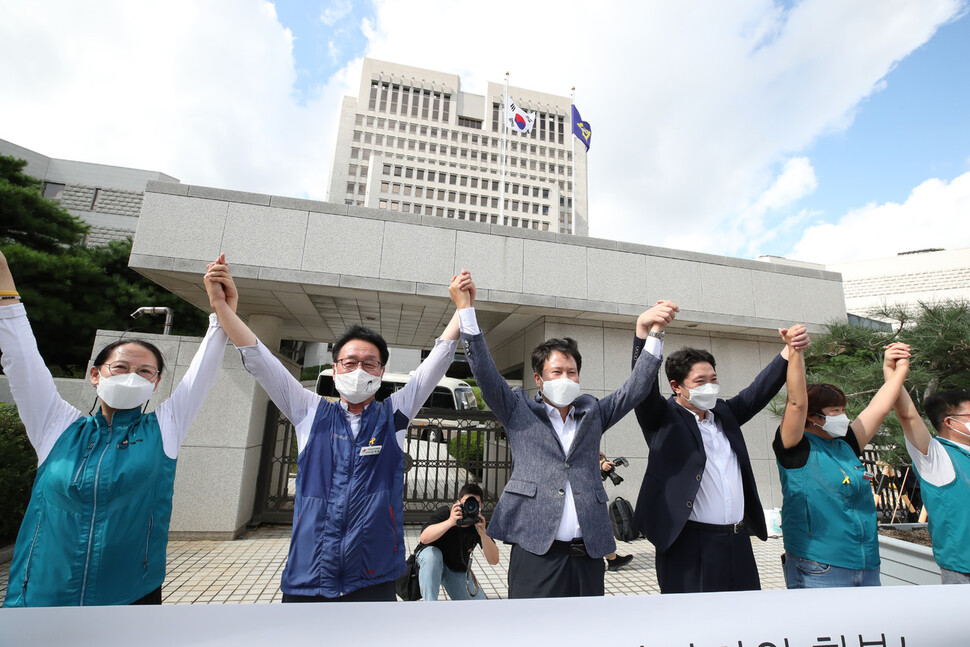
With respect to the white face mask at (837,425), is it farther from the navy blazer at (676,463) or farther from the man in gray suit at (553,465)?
the man in gray suit at (553,465)

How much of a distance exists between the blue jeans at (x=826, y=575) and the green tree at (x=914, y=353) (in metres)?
2.47

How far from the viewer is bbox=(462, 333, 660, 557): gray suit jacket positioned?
1.96m

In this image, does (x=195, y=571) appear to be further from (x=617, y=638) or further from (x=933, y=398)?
(x=933, y=398)

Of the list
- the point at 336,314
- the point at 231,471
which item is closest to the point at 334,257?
the point at 336,314

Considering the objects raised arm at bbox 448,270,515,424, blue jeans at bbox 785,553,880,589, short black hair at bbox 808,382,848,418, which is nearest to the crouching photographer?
raised arm at bbox 448,270,515,424

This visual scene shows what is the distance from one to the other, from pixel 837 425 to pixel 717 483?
2.42 feet

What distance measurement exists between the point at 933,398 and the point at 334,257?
562 centimetres

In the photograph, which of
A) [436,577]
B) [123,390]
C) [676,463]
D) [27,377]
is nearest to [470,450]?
[436,577]

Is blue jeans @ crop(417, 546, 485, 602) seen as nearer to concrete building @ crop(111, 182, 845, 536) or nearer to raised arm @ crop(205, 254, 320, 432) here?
Result: raised arm @ crop(205, 254, 320, 432)

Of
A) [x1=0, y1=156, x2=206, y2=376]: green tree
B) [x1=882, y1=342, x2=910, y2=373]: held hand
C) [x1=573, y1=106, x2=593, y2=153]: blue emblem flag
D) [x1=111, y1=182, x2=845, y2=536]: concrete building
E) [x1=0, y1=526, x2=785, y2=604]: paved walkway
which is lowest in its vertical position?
[x1=0, y1=526, x2=785, y2=604]: paved walkway

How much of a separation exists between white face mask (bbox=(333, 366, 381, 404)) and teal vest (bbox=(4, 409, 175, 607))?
745 millimetres

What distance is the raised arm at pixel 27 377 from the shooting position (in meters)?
1.64

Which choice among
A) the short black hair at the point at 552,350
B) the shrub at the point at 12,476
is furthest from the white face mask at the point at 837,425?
the shrub at the point at 12,476

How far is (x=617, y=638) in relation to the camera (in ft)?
4.65
